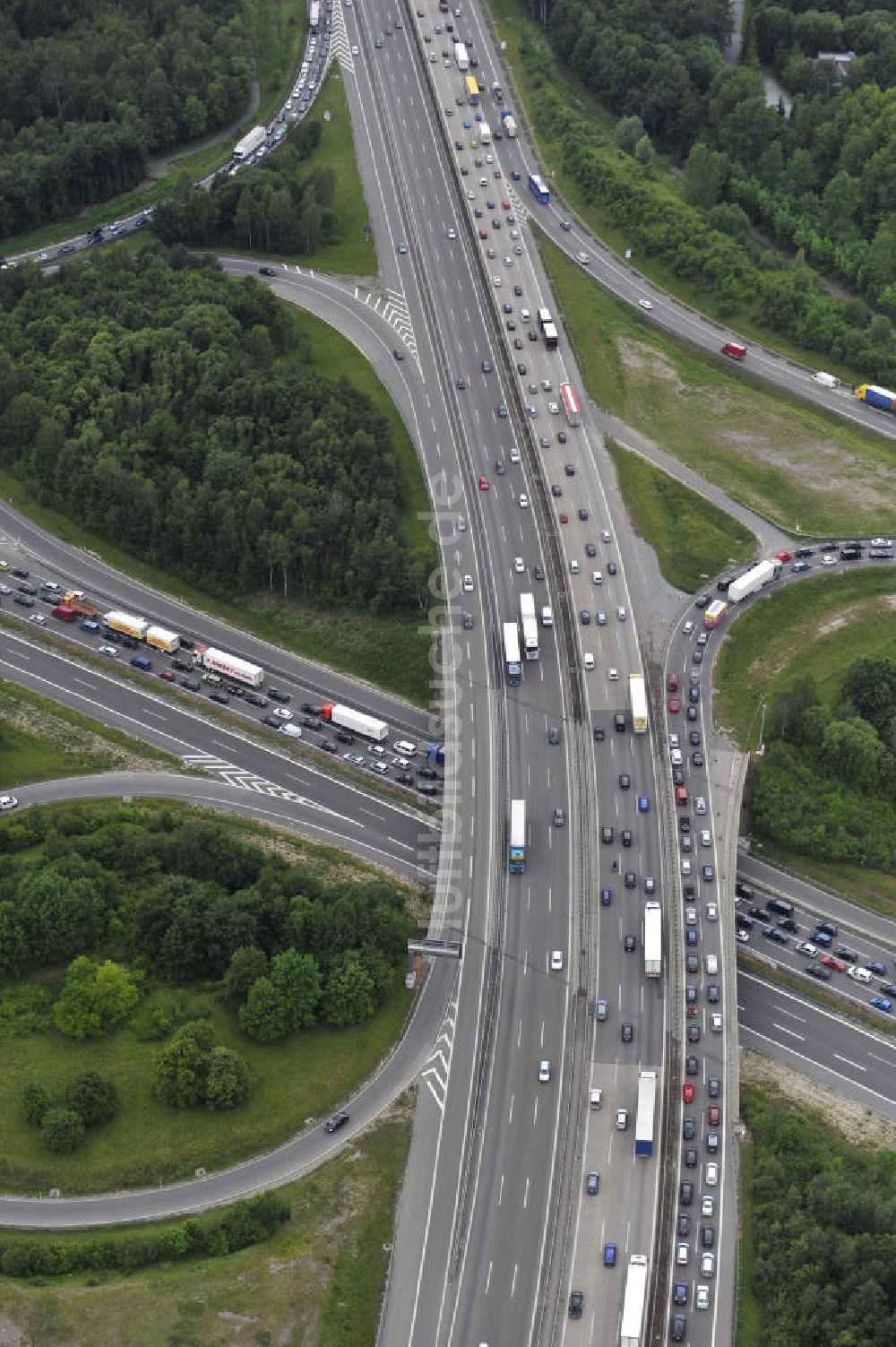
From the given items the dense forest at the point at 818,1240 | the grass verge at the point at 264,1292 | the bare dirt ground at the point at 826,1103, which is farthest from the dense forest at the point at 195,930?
the dense forest at the point at 818,1240

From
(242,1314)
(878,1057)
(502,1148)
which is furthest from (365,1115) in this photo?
(878,1057)

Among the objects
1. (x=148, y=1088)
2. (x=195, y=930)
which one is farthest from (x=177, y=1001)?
(x=148, y=1088)

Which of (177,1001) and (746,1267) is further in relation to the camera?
(177,1001)

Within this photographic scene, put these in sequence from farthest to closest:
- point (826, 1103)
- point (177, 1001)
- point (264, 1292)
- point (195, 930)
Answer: point (195, 930), point (826, 1103), point (177, 1001), point (264, 1292)

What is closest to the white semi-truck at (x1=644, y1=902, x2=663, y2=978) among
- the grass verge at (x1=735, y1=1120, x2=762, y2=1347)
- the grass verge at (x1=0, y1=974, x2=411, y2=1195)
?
the grass verge at (x1=735, y1=1120, x2=762, y2=1347)

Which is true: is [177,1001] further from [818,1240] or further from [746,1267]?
[818,1240]

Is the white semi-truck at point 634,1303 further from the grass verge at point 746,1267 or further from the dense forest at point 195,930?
the dense forest at point 195,930
